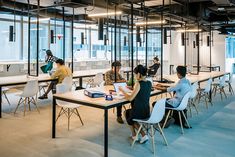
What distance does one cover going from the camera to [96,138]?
4180 mm

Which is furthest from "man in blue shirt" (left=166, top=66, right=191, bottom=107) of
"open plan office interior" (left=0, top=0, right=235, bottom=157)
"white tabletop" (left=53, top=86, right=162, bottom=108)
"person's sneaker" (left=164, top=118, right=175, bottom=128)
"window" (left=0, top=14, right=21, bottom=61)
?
"window" (left=0, top=14, right=21, bottom=61)

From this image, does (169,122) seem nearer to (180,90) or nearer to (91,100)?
(180,90)

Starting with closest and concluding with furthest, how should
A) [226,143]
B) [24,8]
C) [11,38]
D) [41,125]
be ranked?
[226,143], [41,125], [11,38], [24,8]

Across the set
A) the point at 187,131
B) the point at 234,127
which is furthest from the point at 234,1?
the point at 187,131

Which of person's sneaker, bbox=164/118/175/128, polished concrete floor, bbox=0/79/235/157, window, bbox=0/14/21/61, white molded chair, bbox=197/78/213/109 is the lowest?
polished concrete floor, bbox=0/79/235/157

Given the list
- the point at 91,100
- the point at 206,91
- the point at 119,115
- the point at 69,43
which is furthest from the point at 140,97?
the point at 69,43

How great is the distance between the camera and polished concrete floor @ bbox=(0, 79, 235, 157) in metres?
3.60

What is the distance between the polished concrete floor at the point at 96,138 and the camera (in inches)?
142

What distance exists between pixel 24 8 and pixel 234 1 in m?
5.82

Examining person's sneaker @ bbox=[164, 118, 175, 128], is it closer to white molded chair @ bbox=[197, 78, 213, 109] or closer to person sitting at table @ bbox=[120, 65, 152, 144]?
person sitting at table @ bbox=[120, 65, 152, 144]

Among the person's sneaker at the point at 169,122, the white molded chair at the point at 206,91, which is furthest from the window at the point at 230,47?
the person's sneaker at the point at 169,122

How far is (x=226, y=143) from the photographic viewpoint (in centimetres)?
403

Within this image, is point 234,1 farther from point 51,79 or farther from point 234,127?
point 51,79

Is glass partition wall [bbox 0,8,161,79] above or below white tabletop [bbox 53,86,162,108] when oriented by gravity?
above
